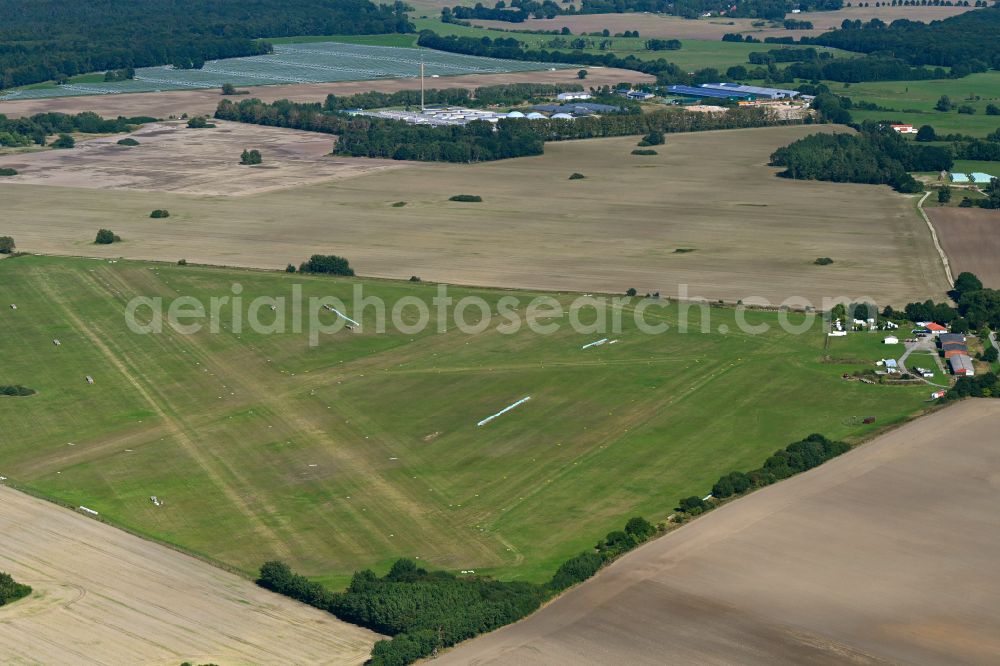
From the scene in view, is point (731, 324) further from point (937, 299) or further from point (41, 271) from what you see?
point (41, 271)

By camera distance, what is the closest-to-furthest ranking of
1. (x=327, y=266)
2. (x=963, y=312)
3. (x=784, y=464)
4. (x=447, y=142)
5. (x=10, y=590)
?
(x=10, y=590) < (x=784, y=464) < (x=963, y=312) < (x=327, y=266) < (x=447, y=142)

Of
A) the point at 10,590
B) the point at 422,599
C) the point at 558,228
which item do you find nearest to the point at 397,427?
the point at 422,599

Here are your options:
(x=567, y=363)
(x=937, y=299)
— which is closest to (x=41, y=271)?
(x=567, y=363)

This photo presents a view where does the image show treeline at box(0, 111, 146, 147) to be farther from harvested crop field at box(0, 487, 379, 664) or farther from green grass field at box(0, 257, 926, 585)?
harvested crop field at box(0, 487, 379, 664)

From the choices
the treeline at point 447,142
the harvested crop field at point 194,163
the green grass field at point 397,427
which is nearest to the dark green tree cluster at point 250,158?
the harvested crop field at point 194,163

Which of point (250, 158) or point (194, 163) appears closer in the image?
point (194, 163)

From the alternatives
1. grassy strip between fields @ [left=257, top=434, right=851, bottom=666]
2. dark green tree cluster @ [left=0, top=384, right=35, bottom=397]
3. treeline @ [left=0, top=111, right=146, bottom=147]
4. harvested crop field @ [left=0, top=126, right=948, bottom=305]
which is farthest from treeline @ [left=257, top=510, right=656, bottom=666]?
treeline @ [left=0, top=111, right=146, bottom=147]

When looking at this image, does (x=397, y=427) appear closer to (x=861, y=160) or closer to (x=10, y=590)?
(x=10, y=590)
